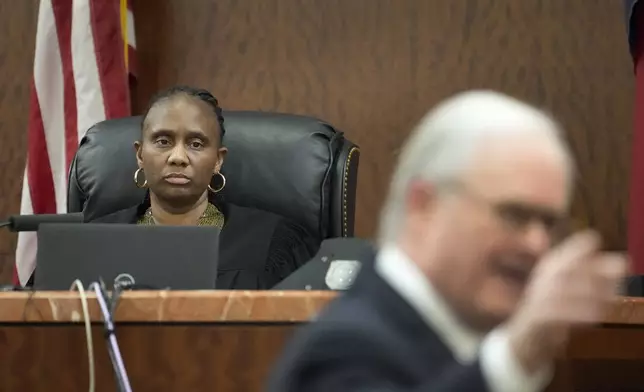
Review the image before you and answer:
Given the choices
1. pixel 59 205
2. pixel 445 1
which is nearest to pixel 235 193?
pixel 59 205

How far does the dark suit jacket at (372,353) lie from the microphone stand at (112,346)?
606 mm

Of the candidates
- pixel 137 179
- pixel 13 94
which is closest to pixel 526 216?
pixel 137 179

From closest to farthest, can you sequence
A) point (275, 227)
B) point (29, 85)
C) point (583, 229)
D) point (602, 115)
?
1. point (583, 229)
2. point (275, 227)
3. point (602, 115)
4. point (29, 85)

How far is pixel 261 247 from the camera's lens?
6.82 ft

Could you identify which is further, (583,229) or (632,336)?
(632,336)

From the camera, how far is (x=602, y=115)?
105 inches

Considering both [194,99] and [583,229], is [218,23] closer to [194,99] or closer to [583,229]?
[194,99]

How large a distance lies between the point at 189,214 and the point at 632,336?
114cm

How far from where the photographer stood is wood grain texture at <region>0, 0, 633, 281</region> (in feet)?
8.77

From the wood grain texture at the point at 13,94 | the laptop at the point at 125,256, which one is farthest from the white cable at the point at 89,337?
the wood grain texture at the point at 13,94

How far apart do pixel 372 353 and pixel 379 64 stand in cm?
224

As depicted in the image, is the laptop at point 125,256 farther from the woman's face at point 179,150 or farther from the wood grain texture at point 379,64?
the wood grain texture at point 379,64

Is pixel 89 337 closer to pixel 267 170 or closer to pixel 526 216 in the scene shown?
pixel 526 216

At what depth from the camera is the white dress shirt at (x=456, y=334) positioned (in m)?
0.52
